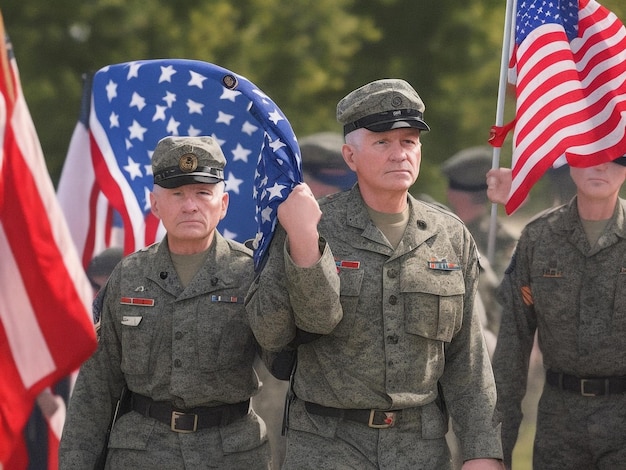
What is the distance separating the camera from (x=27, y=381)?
5.22 meters

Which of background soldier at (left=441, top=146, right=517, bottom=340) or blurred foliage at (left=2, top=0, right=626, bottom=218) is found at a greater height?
blurred foliage at (left=2, top=0, right=626, bottom=218)

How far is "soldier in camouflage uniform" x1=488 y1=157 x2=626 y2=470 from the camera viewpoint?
672cm

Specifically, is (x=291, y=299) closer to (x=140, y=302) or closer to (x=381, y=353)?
(x=381, y=353)

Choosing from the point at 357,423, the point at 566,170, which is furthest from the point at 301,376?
the point at 566,170

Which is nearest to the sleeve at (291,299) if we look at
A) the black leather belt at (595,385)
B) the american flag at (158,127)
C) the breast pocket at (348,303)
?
the breast pocket at (348,303)

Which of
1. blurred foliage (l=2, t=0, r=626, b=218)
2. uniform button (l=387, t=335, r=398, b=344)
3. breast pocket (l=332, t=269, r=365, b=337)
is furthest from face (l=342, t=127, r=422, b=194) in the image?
blurred foliage (l=2, t=0, r=626, b=218)

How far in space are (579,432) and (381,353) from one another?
59.1 inches

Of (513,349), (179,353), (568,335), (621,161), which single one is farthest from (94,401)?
(621,161)

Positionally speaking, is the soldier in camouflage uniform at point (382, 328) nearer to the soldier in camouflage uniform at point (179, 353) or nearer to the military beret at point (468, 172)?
the soldier in camouflage uniform at point (179, 353)

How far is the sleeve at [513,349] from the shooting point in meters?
6.93

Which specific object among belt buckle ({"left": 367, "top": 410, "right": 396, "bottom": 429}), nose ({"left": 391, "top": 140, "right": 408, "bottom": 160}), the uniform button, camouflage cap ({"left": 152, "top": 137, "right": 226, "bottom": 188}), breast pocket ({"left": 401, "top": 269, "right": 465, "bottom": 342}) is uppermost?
nose ({"left": 391, "top": 140, "right": 408, "bottom": 160})

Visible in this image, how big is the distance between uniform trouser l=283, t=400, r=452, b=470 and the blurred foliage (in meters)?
7.08

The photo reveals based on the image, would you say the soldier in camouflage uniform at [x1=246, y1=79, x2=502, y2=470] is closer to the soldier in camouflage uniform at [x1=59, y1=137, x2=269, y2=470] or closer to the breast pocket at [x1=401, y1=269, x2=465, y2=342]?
the breast pocket at [x1=401, y1=269, x2=465, y2=342]

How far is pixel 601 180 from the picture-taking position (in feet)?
22.5
